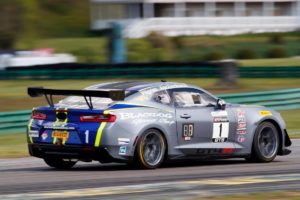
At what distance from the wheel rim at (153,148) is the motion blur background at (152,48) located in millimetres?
3919

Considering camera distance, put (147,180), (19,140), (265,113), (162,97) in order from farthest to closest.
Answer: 1. (19,140)
2. (265,113)
3. (162,97)
4. (147,180)

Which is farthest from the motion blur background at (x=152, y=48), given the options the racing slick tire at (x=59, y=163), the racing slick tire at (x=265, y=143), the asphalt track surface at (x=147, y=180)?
the racing slick tire at (x=265, y=143)

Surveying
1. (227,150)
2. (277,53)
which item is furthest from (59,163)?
(277,53)

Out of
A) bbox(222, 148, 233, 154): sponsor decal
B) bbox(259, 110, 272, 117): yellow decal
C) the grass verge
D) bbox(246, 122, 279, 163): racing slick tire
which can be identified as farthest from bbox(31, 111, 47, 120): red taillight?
the grass verge

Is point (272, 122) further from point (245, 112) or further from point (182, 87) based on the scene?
point (182, 87)

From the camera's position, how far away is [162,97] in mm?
12867

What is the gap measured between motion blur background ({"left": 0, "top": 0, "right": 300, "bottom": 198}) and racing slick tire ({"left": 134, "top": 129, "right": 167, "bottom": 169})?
3922 mm

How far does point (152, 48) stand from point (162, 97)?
175 feet

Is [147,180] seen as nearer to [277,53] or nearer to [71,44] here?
[277,53]

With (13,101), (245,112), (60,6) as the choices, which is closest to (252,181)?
(245,112)

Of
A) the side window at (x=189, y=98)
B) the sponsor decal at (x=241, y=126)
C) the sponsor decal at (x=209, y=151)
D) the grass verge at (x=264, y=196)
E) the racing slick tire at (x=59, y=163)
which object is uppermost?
the side window at (x=189, y=98)

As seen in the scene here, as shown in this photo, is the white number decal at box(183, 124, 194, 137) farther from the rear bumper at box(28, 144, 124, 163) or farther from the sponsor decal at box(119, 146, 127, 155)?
the rear bumper at box(28, 144, 124, 163)

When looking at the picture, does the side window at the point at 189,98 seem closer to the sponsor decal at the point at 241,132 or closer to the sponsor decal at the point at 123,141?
the sponsor decal at the point at 241,132

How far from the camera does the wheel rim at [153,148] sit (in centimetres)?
1231
